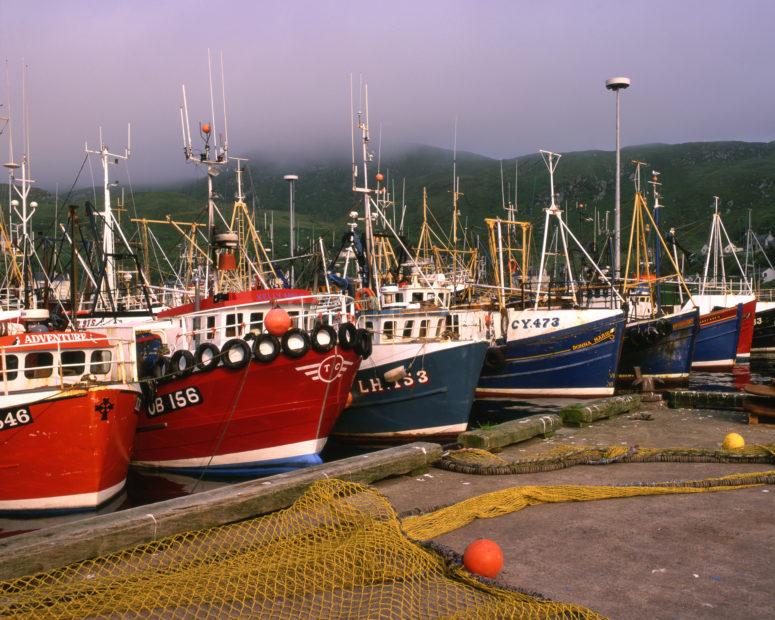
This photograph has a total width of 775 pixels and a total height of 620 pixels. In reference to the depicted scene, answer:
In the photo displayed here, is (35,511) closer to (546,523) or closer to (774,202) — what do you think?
(546,523)

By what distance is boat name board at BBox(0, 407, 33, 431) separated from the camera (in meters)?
12.0

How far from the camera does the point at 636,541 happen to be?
21.9 ft

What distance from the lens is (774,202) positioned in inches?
6048

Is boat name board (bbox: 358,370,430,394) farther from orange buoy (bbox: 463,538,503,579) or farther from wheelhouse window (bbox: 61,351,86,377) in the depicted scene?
orange buoy (bbox: 463,538,503,579)

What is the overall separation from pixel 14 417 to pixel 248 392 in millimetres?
4523

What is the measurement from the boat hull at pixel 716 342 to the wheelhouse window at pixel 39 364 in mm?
32906

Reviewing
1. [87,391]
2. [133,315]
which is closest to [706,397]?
[87,391]

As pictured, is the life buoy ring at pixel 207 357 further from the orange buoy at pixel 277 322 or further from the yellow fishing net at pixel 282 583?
the yellow fishing net at pixel 282 583

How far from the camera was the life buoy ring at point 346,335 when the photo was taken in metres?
15.4

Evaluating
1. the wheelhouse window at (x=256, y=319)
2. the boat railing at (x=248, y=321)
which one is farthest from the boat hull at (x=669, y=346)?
the wheelhouse window at (x=256, y=319)

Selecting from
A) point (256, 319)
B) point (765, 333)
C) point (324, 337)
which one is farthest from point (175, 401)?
point (765, 333)

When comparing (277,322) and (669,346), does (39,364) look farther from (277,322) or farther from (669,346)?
(669,346)

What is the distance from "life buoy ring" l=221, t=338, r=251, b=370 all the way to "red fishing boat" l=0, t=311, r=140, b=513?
1858 mm

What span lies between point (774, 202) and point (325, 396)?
167m
